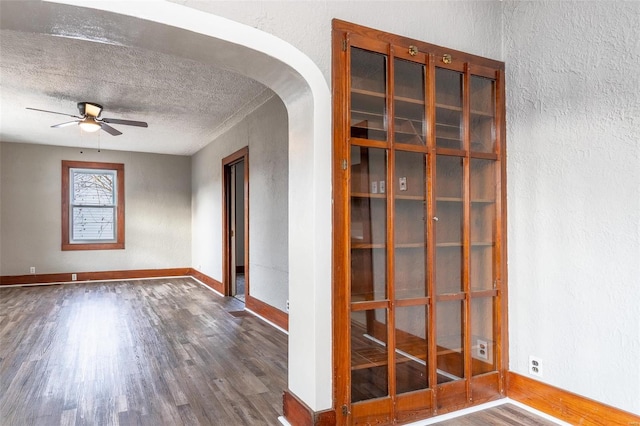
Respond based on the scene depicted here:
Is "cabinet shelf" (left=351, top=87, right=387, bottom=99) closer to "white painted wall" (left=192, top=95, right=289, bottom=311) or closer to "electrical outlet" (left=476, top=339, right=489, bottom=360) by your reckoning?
"electrical outlet" (left=476, top=339, right=489, bottom=360)

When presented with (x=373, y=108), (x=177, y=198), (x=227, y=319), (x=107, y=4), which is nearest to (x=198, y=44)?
(x=107, y=4)

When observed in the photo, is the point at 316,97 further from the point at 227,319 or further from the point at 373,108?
the point at 227,319

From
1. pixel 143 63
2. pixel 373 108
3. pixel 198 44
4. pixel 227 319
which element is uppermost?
pixel 143 63

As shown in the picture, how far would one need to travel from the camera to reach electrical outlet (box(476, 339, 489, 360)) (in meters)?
2.64

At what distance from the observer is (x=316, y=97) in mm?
2121

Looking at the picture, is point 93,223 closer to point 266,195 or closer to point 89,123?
point 89,123

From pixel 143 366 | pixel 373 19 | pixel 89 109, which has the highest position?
pixel 89 109

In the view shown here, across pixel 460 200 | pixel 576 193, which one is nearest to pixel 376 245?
pixel 460 200

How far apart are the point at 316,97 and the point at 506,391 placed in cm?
221

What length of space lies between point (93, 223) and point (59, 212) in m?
0.61

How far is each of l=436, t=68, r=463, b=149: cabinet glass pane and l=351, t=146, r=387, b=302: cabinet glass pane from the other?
48cm

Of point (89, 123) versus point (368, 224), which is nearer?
point (368, 224)

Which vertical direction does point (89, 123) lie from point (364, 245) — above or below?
above

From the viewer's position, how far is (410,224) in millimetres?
2443
